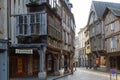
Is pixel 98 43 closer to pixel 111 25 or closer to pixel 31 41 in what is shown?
pixel 111 25

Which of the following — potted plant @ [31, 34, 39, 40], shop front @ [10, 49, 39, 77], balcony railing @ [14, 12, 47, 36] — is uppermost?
balcony railing @ [14, 12, 47, 36]

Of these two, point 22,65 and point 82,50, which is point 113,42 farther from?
point 82,50

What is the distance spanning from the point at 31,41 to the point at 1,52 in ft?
36.0

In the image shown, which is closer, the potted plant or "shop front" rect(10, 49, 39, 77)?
the potted plant

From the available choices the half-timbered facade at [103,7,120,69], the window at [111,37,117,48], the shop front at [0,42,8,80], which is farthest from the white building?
the shop front at [0,42,8,80]

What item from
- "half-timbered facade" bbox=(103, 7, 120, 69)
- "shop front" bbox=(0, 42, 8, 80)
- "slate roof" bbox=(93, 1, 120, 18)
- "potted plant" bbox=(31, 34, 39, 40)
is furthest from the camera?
"slate roof" bbox=(93, 1, 120, 18)

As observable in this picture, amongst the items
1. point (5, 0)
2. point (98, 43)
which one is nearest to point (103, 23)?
point (98, 43)

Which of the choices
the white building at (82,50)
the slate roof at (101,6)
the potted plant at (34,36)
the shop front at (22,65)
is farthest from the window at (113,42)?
the white building at (82,50)

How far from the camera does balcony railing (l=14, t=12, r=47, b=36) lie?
95.1 ft

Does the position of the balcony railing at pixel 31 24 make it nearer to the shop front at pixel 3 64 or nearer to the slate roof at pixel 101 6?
the shop front at pixel 3 64

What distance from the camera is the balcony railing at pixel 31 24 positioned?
2898cm

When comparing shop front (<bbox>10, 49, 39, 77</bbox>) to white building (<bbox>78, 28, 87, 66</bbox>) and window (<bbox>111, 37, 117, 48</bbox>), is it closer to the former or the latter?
window (<bbox>111, 37, 117, 48</bbox>)

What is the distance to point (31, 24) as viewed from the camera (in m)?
29.3

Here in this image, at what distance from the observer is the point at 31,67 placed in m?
32.8
